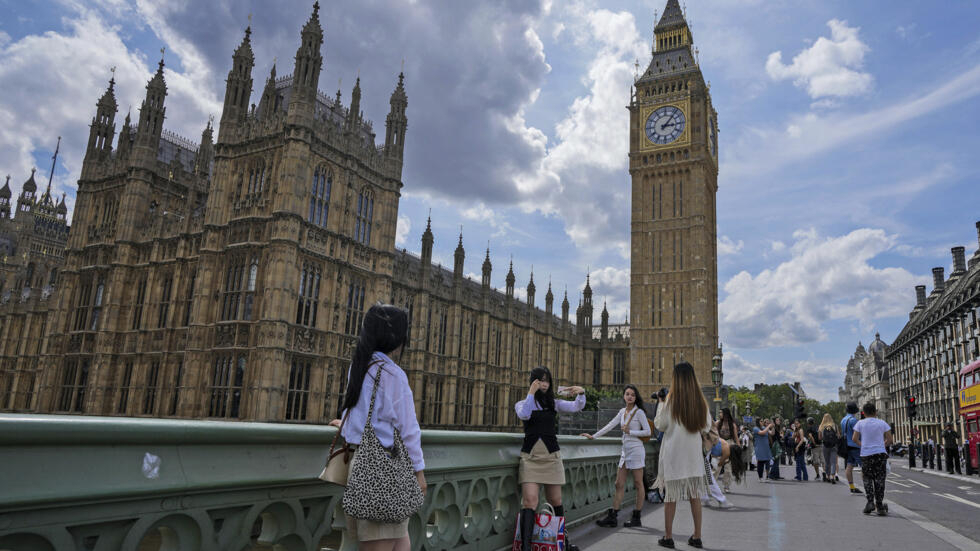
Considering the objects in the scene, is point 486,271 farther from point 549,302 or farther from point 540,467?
point 540,467

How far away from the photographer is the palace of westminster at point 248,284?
27.0m

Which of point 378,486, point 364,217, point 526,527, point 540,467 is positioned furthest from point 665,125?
point 378,486

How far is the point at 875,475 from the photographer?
9711 millimetres

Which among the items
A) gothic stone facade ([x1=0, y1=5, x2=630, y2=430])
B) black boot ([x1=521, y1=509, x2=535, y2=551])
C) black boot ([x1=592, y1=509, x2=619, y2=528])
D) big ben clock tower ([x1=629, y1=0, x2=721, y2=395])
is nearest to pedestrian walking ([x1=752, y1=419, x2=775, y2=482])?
black boot ([x1=592, y1=509, x2=619, y2=528])

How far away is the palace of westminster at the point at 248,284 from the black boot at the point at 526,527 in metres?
21.5

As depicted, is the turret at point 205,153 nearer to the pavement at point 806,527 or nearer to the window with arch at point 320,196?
the window with arch at point 320,196

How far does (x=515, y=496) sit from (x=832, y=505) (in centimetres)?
778

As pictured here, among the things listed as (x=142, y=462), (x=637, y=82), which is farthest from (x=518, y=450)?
(x=637, y=82)

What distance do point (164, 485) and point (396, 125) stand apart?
108 ft

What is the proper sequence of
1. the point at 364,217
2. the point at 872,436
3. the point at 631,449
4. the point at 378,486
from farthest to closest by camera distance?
the point at 364,217 < the point at 872,436 < the point at 631,449 < the point at 378,486

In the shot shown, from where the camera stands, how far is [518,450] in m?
6.42

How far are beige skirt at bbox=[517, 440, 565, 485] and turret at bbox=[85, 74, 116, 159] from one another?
40.7 meters

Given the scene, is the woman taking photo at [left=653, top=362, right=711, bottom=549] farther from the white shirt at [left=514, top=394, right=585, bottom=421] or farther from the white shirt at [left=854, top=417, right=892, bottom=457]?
the white shirt at [left=854, top=417, right=892, bottom=457]

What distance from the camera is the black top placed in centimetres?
605
